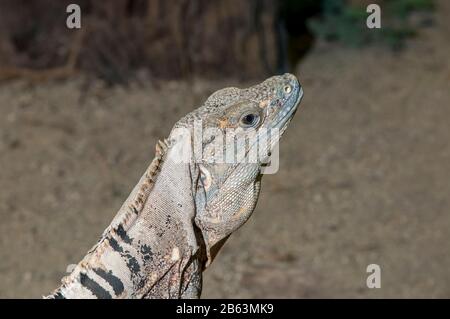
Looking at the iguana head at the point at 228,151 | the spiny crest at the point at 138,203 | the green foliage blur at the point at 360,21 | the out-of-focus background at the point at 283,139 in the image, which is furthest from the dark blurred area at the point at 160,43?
the spiny crest at the point at 138,203

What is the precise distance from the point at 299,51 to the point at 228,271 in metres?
5.23

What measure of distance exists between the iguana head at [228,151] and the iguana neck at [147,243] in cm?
8

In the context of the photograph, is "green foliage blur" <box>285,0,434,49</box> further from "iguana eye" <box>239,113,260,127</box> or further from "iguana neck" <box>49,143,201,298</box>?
"iguana neck" <box>49,143,201,298</box>

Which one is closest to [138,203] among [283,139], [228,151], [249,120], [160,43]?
[228,151]

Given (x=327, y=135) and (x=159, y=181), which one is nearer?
(x=159, y=181)

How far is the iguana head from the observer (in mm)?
3244

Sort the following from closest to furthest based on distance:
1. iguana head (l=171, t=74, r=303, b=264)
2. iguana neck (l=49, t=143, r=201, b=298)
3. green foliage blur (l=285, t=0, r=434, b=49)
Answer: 1. iguana neck (l=49, t=143, r=201, b=298)
2. iguana head (l=171, t=74, r=303, b=264)
3. green foliage blur (l=285, t=0, r=434, b=49)

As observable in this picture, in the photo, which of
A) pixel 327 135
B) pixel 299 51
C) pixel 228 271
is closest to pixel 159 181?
pixel 228 271

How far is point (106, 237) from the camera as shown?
10.4ft

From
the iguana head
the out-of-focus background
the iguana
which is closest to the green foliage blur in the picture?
the out-of-focus background

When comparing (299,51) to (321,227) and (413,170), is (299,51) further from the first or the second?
(321,227)

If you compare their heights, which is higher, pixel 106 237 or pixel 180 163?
pixel 180 163

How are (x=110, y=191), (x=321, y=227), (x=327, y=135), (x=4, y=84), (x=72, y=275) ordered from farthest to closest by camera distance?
(x=4, y=84) < (x=327, y=135) < (x=110, y=191) < (x=321, y=227) < (x=72, y=275)

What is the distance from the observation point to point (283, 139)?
8.17 meters
